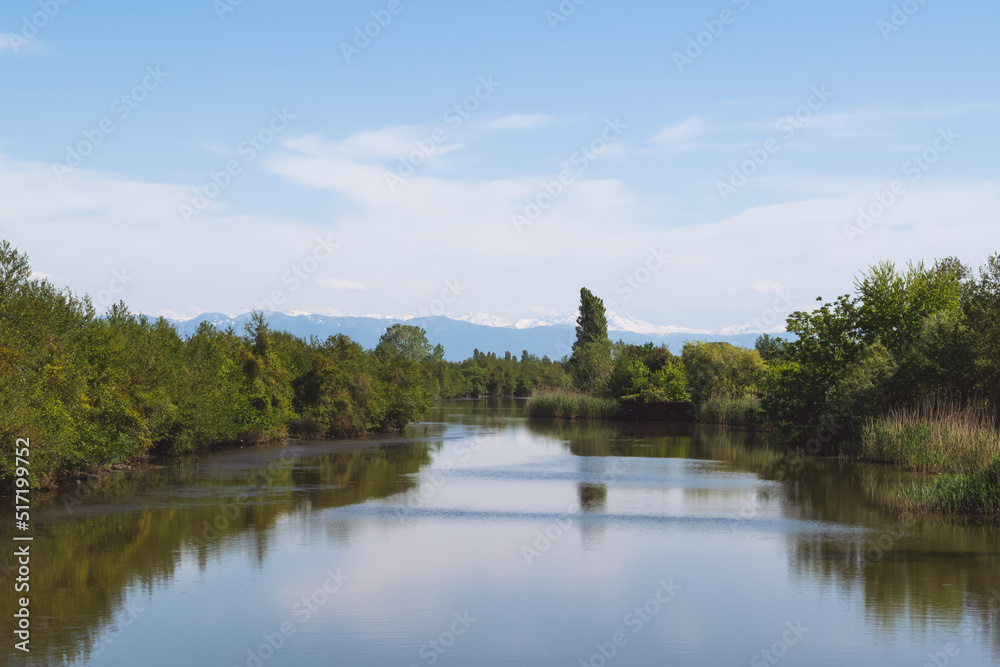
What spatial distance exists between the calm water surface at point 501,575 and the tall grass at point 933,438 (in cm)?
176

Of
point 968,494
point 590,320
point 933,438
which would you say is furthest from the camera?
point 590,320

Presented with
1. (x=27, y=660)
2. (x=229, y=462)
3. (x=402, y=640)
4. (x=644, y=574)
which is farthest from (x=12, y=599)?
(x=229, y=462)

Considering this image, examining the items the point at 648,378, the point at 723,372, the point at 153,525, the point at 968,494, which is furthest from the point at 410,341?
the point at 968,494

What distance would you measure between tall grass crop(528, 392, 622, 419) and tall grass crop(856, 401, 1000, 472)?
125 ft

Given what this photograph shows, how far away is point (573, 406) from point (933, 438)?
46.8 meters

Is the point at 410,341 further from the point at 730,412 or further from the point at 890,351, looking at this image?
the point at 890,351

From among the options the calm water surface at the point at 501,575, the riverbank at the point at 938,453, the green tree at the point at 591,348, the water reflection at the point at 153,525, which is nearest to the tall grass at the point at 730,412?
the riverbank at the point at 938,453

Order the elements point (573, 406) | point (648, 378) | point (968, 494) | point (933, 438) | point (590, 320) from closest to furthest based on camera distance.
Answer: point (968, 494)
point (933, 438)
point (648, 378)
point (573, 406)
point (590, 320)

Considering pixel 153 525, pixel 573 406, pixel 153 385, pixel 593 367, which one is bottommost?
pixel 153 525

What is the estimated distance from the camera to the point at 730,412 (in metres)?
61.4

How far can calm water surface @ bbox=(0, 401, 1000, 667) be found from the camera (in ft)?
38.4

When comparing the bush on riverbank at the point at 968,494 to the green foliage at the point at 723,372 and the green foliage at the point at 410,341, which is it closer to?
the green foliage at the point at 723,372

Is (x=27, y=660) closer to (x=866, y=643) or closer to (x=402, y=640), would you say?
(x=402, y=640)

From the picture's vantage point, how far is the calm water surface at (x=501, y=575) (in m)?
11.7
